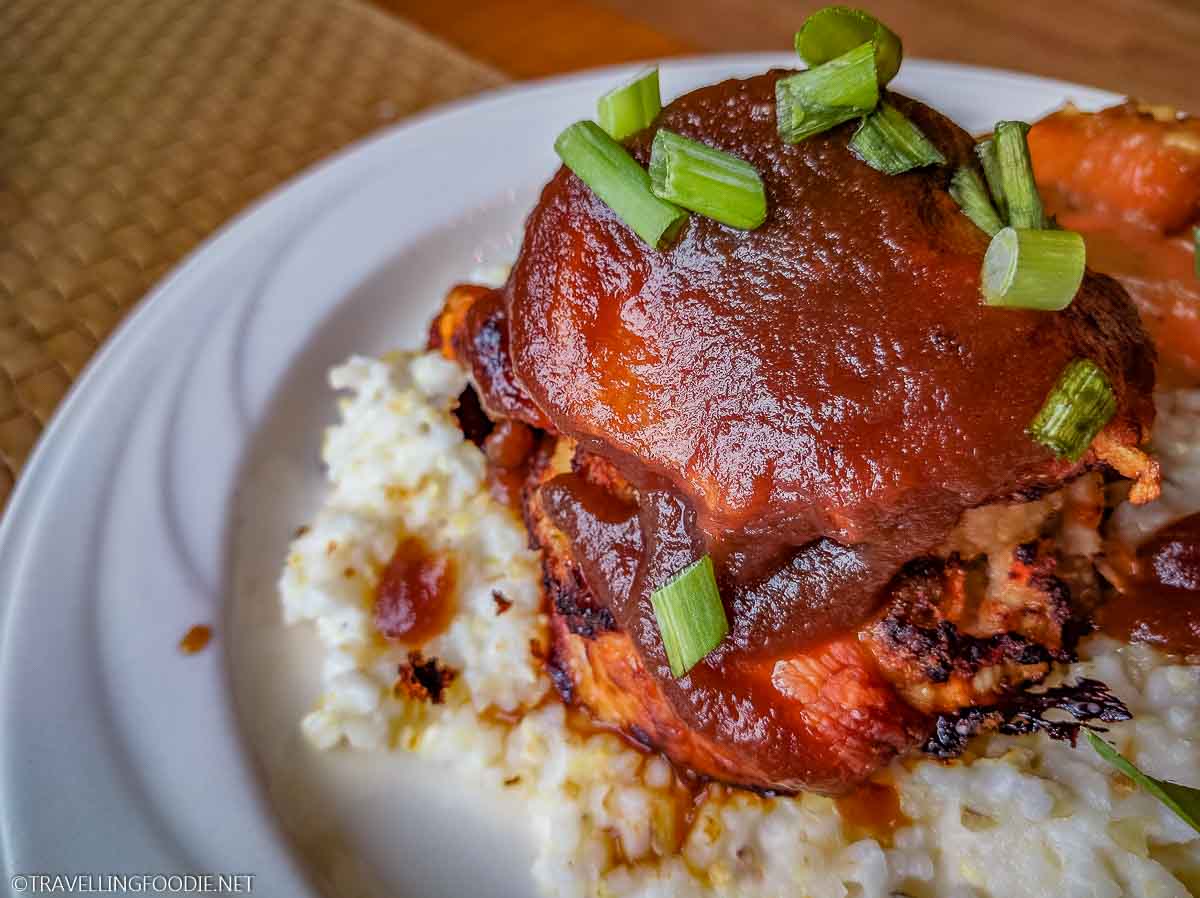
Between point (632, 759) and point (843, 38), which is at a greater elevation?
point (843, 38)

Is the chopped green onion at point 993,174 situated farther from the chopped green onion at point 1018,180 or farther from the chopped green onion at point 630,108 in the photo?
the chopped green onion at point 630,108

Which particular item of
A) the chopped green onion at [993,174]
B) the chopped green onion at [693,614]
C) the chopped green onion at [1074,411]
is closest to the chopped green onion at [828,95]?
the chopped green onion at [993,174]

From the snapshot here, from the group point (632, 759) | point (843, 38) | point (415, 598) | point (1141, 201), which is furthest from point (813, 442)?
point (1141, 201)

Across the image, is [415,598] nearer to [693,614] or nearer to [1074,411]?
[693,614]

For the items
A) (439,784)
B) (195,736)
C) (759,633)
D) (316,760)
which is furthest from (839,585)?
(195,736)

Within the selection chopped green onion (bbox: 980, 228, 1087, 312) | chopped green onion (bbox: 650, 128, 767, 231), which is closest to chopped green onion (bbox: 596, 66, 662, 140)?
chopped green onion (bbox: 650, 128, 767, 231)

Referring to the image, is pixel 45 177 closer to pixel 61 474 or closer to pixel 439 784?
pixel 61 474

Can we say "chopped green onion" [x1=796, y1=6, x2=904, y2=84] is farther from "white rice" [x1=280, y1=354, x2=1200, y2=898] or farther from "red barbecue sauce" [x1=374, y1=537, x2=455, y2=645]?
"red barbecue sauce" [x1=374, y1=537, x2=455, y2=645]
